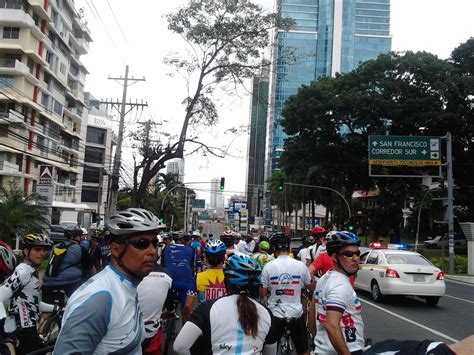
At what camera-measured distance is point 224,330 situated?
286 centimetres

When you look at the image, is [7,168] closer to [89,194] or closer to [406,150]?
[89,194]

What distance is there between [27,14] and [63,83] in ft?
37.5

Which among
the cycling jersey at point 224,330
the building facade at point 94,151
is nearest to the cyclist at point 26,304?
the cycling jersey at point 224,330

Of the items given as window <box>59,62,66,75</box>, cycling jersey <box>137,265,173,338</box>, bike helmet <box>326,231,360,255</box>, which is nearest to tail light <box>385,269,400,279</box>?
cycling jersey <box>137,265,173,338</box>

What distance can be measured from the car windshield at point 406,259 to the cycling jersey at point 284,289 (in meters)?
8.53

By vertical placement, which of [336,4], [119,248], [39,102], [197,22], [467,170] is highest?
[336,4]

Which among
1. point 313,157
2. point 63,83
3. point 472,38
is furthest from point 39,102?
point 472,38

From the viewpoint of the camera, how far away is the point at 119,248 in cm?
238

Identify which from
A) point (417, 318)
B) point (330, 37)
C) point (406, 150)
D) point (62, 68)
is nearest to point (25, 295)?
point (417, 318)

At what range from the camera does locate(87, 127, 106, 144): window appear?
75.7 meters

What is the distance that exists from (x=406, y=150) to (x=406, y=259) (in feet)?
44.8

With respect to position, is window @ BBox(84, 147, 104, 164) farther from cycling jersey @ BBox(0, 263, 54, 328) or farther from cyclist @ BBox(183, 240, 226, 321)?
cyclist @ BBox(183, 240, 226, 321)

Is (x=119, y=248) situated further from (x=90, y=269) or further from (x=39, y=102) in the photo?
(x=39, y=102)

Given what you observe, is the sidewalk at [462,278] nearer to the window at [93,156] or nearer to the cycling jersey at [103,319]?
the cycling jersey at [103,319]
